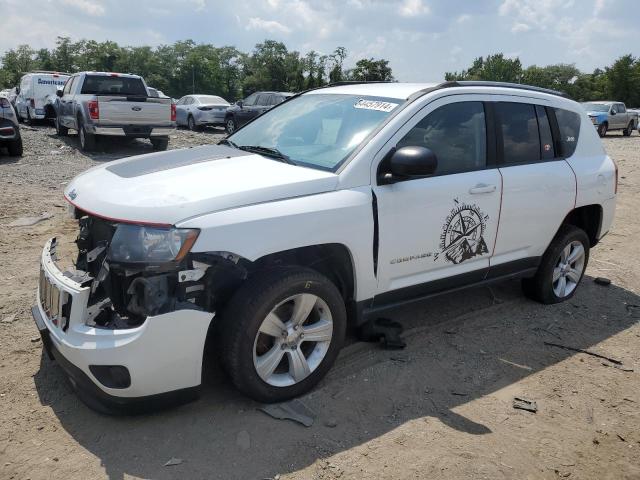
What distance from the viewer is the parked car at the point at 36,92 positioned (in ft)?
62.0

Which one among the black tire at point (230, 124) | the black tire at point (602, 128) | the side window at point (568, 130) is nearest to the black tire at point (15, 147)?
the black tire at point (230, 124)

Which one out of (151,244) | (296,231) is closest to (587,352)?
(296,231)

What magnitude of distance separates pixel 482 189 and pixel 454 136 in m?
0.43

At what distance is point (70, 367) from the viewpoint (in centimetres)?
296

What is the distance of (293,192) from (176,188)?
0.65 m

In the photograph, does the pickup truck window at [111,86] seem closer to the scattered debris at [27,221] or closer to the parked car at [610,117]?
the scattered debris at [27,221]

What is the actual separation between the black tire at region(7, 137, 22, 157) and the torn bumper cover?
10322 mm

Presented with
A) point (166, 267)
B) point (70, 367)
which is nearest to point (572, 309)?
point (166, 267)

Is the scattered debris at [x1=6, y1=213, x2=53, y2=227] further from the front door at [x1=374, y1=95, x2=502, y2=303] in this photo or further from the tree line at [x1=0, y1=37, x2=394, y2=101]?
the tree line at [x1=0, y1=37, x2=394, y2=101]

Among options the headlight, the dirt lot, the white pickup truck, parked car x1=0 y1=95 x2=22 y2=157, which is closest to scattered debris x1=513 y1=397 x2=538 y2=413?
the dirt lot

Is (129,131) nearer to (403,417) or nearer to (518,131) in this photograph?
(518,131)

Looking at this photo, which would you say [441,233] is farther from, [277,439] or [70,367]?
[70,367]

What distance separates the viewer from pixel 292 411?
3258 millimetres

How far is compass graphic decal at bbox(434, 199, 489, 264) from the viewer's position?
12.8 feet
